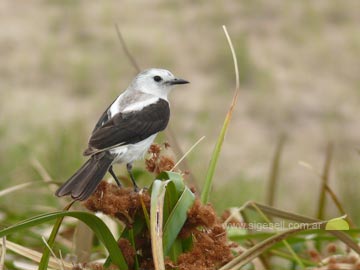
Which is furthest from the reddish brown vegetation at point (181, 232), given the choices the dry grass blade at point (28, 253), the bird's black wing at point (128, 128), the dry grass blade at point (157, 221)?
the bird's black wing at point (128, 128)

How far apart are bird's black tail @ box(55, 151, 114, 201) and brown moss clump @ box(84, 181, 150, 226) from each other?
3 cm

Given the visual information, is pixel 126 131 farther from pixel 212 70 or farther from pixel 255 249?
pixel 212 70

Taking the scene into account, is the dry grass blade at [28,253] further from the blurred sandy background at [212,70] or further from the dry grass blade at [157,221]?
the blurred sandy background at [212,70]

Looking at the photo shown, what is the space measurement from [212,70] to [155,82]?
409 inches

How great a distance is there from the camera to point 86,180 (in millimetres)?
3451

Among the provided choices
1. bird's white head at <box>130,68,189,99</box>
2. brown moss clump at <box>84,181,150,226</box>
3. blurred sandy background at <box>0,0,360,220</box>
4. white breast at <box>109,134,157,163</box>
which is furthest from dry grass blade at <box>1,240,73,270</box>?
blurred sandy background at <box>0,0,360,220</box>

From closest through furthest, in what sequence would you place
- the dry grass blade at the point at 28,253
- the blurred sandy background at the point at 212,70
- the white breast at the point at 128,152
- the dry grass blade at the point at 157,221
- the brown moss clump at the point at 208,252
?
the dry grass blade at the point at 157,221, the brown moss clump at the point at 208,252, the dry grass blade at the point at 28,253, the white breast at the point at 128,152, the blurred sandy background at the point at 212,70

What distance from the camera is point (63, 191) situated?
360cm

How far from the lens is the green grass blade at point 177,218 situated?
325cm

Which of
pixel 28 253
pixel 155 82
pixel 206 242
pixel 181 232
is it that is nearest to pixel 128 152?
pixel 155 82

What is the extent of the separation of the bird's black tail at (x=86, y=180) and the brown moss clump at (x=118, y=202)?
30mm

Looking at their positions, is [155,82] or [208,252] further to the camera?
[155,82]

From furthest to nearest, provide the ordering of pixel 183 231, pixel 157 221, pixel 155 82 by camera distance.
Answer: pixel 155 82
pixel 183 231
pixel 157 221

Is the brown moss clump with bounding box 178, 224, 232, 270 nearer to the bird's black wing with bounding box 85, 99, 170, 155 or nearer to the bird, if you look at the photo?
the bird
